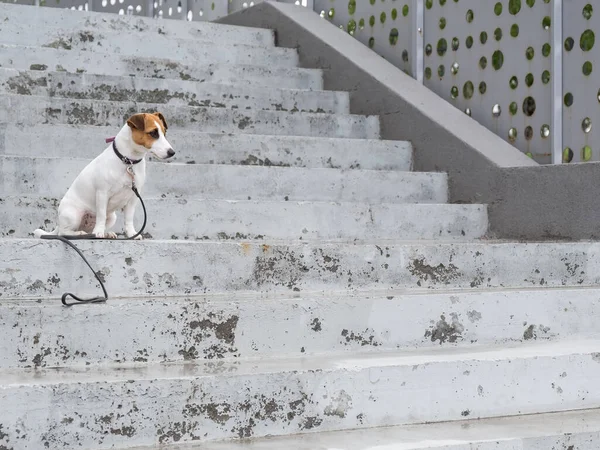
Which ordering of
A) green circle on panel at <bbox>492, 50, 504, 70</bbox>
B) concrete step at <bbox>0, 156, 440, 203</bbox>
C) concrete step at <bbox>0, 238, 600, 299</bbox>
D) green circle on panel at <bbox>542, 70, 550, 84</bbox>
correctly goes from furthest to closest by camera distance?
1. green circle on panel at <bbox>492, 50, 504, 70</bbox>
2. green circle on panel at <bbox>542, 70, 550, 84</bbox>
3. concrete step at <bbox>0, 156, 440, 203</bbox>
4. concrete step at <bbox>0, 238, 600, 299</bbox>

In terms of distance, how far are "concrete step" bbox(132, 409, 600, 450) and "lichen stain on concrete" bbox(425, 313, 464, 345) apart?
34 centimetres

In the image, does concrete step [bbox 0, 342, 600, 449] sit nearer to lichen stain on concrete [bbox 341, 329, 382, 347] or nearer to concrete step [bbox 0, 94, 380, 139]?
lichen stain on concrete [bbox 341, 329, 382, 347]

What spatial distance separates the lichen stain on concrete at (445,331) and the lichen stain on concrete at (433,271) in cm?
35

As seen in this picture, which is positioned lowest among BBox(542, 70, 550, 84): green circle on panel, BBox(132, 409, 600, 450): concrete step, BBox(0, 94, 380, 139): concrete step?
BBox(132, 409, 600, 450): concrete step

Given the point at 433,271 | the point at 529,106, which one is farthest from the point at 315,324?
the point at 529,106

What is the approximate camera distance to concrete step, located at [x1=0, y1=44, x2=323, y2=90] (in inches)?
178

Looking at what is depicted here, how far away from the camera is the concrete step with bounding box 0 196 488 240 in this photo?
2.94m

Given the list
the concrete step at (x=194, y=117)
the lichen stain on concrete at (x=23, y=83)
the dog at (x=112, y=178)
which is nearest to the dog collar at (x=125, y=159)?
the dog at (x=112, y=178)

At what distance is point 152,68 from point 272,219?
1836mm

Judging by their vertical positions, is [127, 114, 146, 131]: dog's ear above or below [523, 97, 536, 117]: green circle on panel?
below

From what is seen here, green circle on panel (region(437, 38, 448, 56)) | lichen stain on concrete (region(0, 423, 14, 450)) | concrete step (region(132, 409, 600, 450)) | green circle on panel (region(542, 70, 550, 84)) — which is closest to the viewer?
lichen stain on concrete (region(0, 423, 14, 450))

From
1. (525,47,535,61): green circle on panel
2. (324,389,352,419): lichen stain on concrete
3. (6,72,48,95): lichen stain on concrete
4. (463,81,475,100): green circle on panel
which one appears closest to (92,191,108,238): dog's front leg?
(324,389,352,419): lichen stain on concrete

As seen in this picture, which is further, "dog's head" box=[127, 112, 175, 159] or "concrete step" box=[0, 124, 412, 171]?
"concrete step" box=[0, 124, 412, 171]

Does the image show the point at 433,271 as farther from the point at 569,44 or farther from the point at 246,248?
the point at 569,44
